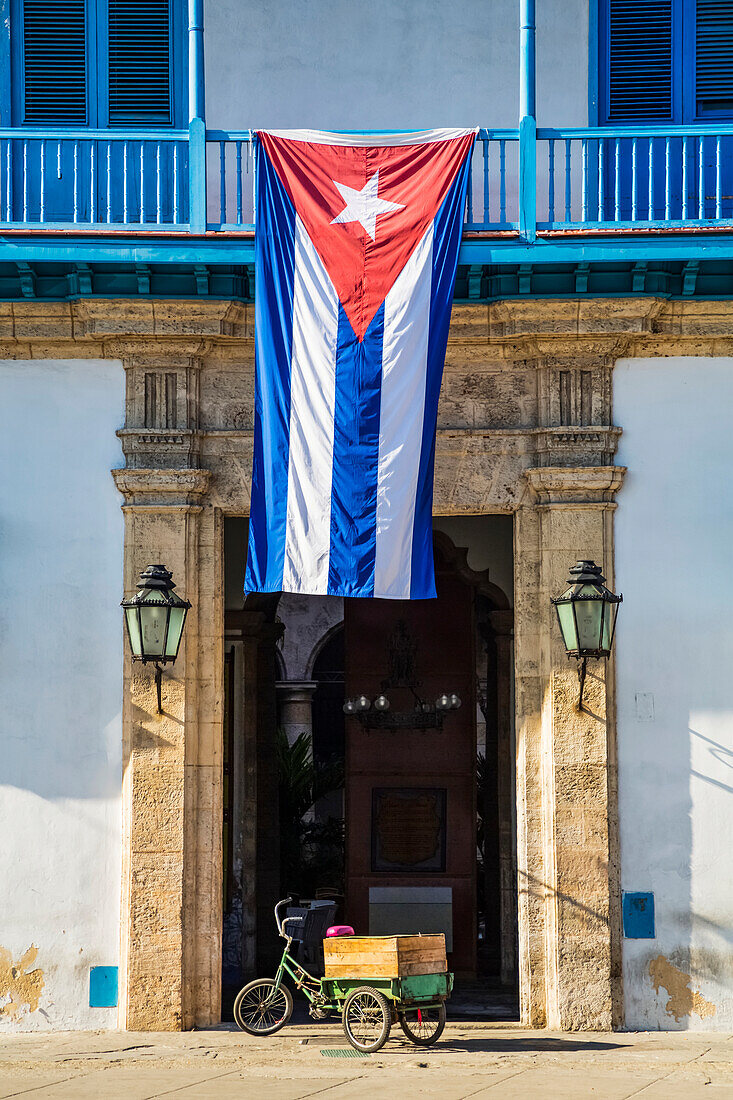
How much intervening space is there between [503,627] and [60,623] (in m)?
5.93

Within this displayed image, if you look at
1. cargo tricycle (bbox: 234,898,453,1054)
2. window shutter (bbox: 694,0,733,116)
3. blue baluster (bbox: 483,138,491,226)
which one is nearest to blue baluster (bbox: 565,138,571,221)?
blue baluster (bbox: 483,138,491,226)

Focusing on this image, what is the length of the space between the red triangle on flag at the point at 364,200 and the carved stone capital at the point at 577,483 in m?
1.84

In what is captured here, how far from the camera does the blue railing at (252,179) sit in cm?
1115

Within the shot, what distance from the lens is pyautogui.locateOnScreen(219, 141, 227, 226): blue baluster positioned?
36.4 ft

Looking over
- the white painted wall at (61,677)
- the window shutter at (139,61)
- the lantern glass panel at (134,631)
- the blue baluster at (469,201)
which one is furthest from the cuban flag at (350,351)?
the window shutter at (139,61)

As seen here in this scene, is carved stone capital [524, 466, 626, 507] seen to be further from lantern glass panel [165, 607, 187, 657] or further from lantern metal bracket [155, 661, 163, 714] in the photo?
lantern metal bracket [155, 661, 163, 714]

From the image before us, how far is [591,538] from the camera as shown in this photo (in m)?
11.2

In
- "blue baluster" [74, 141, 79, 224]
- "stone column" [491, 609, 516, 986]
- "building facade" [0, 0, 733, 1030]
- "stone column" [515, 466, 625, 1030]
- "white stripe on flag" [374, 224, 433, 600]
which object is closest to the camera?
"white stripe on flag" [374, 224, 433, 600]

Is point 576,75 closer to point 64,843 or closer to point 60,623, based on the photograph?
point 60,623

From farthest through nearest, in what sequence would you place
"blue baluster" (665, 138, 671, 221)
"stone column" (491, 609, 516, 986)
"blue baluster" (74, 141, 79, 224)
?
"stone column" (491, 609, 516, 986)
"blue baluster" (74, 141, 79, 224)
"blue baluster" (665, 138, 671, 221)

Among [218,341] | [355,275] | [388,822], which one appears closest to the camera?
[355,275]

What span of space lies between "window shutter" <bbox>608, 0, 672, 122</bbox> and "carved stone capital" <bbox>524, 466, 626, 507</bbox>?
310 cm

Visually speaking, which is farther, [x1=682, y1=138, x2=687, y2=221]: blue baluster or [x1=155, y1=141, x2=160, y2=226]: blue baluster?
[x1=682, y1=138, x2=687, y2=221]: blue baluster

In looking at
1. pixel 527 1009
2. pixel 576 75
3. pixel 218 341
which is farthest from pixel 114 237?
pixel 527 1009
